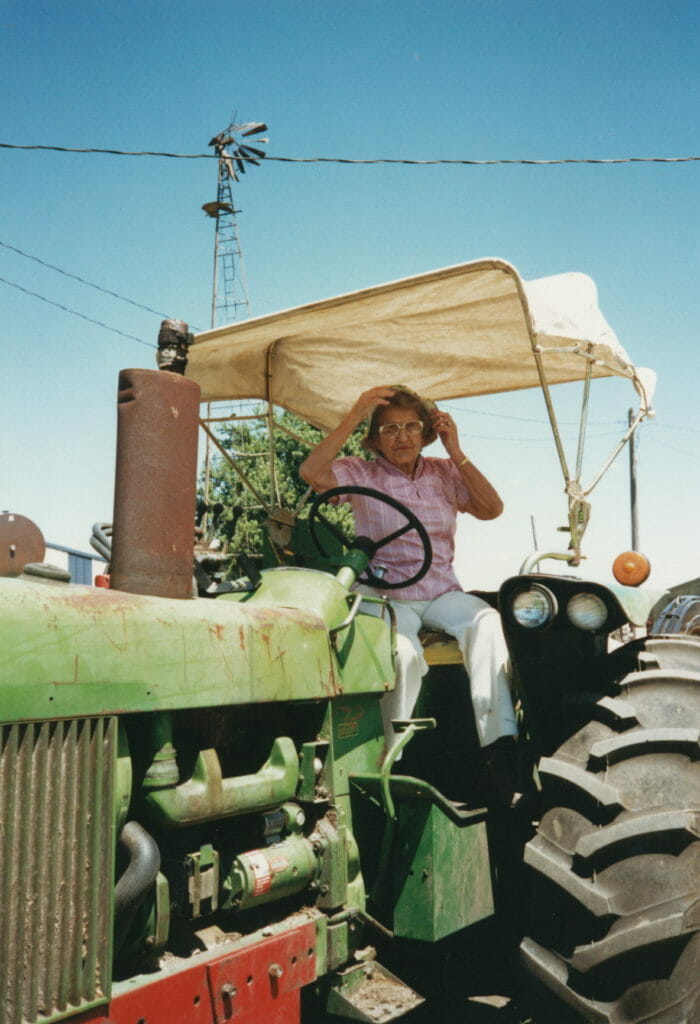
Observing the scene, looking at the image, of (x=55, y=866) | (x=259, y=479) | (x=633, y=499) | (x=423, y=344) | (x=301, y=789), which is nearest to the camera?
(x=55, y=866)

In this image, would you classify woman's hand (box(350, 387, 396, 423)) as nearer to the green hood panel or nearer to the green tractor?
the green tractor

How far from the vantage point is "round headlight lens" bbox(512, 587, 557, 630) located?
3414 mm

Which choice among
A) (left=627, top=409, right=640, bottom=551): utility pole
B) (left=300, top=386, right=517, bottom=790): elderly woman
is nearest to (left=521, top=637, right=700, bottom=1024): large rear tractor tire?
(left=300, top=386, right=517, bottom=790): elderly woman

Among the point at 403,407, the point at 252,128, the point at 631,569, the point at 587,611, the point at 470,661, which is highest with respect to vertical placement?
the point at 252,128

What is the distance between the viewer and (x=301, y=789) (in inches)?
122

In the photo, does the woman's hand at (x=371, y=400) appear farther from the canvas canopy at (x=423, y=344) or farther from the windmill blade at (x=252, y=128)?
the windmill blade at (x=252, y=128)

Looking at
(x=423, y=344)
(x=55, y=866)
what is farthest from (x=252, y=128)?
(x=55, y=866)

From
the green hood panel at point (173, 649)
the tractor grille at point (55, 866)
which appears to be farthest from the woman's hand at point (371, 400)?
the tractor grille at point (55, 866)

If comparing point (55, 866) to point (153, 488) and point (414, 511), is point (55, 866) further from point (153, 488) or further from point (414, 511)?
point (414, 511)

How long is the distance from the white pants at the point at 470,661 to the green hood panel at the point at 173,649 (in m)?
Result: 0.13

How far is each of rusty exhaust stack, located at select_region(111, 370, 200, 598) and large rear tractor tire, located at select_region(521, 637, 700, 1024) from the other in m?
1.36

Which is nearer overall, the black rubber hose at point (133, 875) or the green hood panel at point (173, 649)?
the green hood panel at point (173, 649)

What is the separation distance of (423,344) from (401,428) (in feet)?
2.77

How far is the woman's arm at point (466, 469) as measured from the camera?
4.46m
